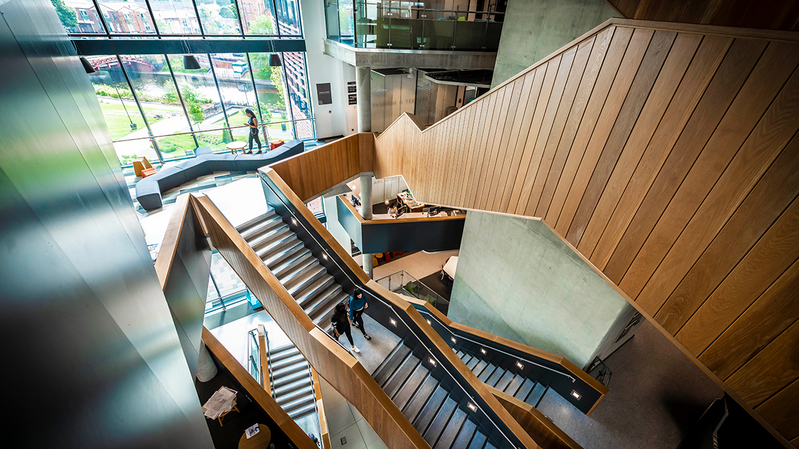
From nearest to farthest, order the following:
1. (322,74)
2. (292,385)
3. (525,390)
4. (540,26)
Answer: (540,26) < (525,390) < (292,385) < (322,74)

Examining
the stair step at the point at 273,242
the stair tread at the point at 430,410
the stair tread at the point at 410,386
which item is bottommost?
the stair tread at the point at 430,410

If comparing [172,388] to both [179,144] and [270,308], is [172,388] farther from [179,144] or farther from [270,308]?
[179,144]

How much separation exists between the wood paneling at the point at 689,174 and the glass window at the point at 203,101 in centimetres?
1049

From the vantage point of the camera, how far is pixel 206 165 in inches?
391

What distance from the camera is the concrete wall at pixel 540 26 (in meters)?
→ 4.75

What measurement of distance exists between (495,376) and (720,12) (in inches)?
304

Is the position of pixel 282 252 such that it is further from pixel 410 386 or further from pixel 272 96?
pixel 272 96

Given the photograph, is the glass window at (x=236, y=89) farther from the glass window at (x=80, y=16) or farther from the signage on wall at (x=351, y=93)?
the signage on wall at (x=351, y=93)

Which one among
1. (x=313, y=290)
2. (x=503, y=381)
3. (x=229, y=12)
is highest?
(x=229, y=12)

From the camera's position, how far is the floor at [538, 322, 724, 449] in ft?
21.8

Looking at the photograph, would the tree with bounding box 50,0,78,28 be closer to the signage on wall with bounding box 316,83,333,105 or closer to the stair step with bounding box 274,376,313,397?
the signage on wall with bounding box 316,83,333,105

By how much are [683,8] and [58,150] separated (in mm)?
3823

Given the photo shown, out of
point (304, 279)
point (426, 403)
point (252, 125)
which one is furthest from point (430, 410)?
point (252, 125)

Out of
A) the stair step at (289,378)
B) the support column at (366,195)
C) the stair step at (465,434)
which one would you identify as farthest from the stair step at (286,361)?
the stair step at (465,434)
